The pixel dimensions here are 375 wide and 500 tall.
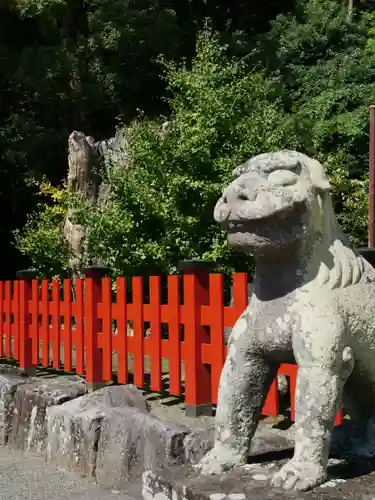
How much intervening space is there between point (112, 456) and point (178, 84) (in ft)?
21.0

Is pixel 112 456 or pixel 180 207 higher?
pixel 180 207

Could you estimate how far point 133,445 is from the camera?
4070 millimetres

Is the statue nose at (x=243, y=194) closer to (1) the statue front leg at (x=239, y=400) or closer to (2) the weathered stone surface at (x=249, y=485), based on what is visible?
(1) the statue front leg at (x=239, y=400)

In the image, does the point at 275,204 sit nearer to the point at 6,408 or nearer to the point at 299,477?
the point at 299,477

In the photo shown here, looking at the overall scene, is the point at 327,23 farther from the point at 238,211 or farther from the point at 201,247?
the point at 238,211

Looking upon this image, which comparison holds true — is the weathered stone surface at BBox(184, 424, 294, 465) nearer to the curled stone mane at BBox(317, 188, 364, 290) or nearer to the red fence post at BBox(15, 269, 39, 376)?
the curled stone mane at BBox(317, 188, 364, 290)

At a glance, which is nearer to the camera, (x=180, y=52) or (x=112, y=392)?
(x=112, y=392)

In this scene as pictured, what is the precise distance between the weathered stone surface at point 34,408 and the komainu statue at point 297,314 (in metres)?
2.75

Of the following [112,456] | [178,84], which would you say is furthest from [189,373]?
[178,84]

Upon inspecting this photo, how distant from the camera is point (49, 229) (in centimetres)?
1194

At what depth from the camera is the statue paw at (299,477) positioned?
7.11 feet

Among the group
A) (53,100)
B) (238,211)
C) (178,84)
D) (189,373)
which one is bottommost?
(189,373)

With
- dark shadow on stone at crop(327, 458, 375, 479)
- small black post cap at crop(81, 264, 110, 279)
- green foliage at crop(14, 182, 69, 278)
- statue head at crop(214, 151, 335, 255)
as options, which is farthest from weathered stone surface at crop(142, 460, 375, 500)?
green foliage at crop(14, 182, 69, 278)

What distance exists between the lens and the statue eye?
2323 millimetres
